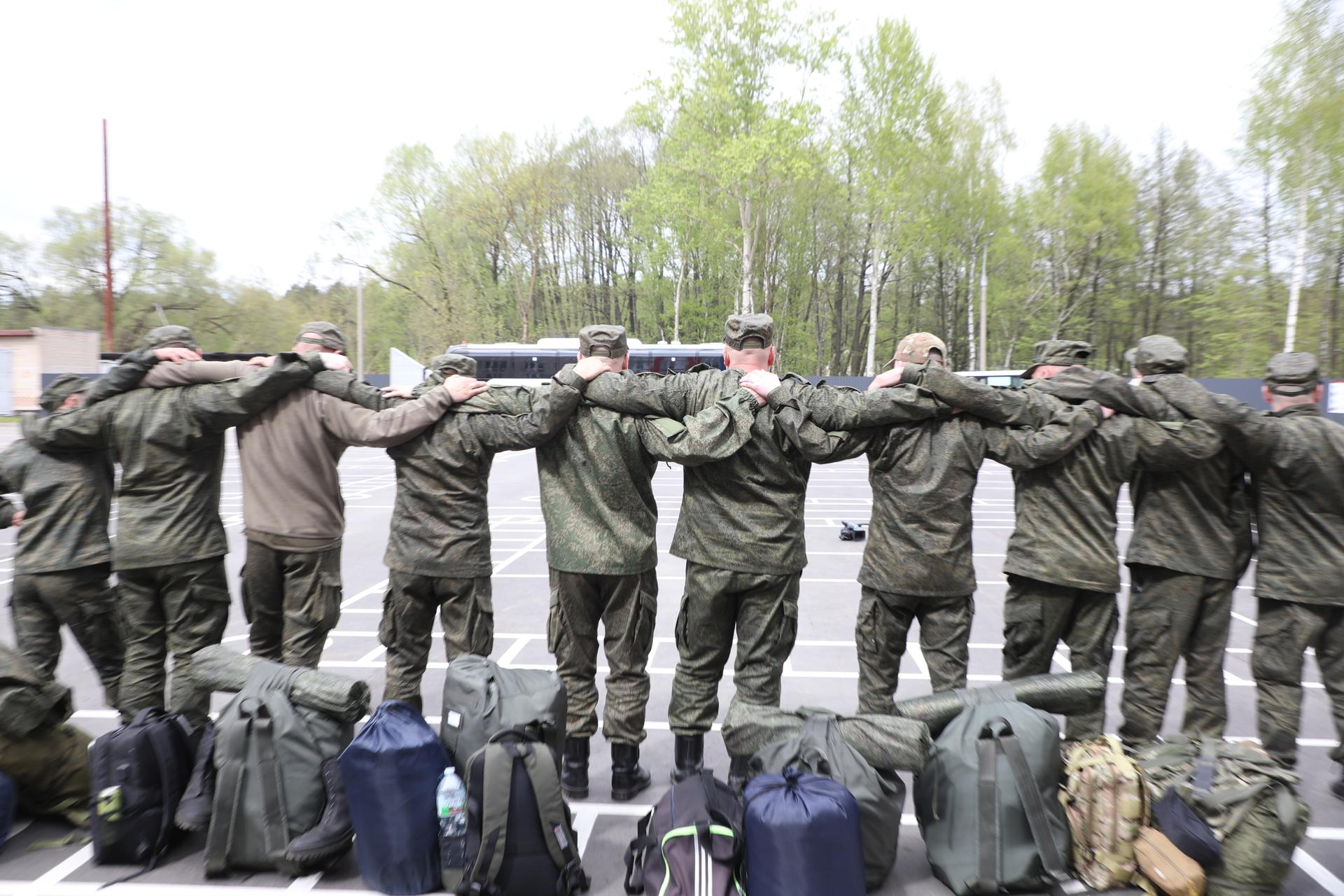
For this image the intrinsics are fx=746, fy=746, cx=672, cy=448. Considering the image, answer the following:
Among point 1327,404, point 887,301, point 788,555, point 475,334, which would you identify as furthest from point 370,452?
point 887,301

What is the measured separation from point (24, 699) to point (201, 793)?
35.9 inches

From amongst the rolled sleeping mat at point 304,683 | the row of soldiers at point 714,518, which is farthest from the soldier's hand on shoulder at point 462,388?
the rolled sleeping mat at point 304,683

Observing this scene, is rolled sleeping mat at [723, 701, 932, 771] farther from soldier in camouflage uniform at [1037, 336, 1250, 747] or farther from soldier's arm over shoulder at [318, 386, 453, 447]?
soldier's arm over shoulder at [318, 386, 453, 447]

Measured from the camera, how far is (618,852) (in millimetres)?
3146

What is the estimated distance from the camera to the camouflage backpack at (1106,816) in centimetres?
286

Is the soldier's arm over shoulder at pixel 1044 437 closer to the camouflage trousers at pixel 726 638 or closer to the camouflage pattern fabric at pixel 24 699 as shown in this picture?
the camouflage trousers at pixel 726 638

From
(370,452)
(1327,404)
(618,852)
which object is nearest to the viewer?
(618,852)

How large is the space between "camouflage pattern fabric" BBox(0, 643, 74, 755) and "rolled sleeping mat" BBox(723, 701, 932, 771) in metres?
3.01

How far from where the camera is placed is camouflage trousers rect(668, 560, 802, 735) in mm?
→ 3504

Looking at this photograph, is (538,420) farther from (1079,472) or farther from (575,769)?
(1079,472)

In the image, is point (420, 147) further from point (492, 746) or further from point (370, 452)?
point (492, 746)

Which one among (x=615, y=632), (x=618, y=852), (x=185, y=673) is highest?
(x=615, y=632)

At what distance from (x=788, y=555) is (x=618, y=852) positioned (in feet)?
4.84

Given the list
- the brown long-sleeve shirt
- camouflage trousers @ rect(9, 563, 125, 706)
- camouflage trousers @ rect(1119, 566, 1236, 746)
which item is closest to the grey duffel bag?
the brown long-sleeve shirt
